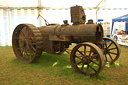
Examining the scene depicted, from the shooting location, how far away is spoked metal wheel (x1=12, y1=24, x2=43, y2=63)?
4473mm

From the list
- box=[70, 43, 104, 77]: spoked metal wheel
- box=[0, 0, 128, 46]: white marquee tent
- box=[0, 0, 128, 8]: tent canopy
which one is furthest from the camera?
box=[0, 0, 128, 46]: white marquee tent

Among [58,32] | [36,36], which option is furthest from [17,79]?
[58,32]

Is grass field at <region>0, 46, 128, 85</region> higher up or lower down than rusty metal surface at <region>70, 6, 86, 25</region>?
lower down

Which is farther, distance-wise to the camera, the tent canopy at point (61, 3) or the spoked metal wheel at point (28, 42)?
the tent canopy at point (61, 3)

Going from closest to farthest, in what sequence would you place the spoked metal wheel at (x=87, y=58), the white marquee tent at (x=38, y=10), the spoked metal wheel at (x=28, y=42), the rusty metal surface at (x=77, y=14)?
the spoked metal wheel at (x=87, y=58)
the rusty metal surface at (x=77, y=14)
the spoked metal wheel at (x=28, y=42)
the white marquee tent at (x=38, y=10)

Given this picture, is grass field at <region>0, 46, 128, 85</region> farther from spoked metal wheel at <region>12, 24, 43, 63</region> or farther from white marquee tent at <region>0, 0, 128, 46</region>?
white marquee tent at <region>0, 0, 128, 46</region>

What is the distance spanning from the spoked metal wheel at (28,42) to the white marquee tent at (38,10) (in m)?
4.48

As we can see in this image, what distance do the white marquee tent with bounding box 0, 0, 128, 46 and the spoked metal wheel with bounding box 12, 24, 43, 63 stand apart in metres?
4.48

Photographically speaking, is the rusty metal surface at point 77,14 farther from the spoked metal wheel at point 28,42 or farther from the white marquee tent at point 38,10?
the white marquee tent at point 38,10

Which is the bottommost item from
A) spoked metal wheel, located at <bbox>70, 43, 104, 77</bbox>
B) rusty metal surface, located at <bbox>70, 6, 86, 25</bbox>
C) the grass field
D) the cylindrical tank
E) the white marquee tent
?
the grass field

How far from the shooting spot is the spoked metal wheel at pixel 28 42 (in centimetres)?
447

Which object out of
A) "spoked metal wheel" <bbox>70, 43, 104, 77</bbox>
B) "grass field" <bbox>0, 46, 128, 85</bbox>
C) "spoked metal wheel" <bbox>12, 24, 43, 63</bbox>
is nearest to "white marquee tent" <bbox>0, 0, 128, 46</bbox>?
"spoked metal wheel" <bbox>12, 24, 43, 63</bbox>

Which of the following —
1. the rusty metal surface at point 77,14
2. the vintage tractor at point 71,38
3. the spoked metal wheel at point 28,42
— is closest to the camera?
the vintage tractor at point 71,38

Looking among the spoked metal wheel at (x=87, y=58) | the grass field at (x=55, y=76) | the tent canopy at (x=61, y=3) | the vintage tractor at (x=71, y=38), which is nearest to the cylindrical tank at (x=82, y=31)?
the vintage tractor at (x=71, y=38)
